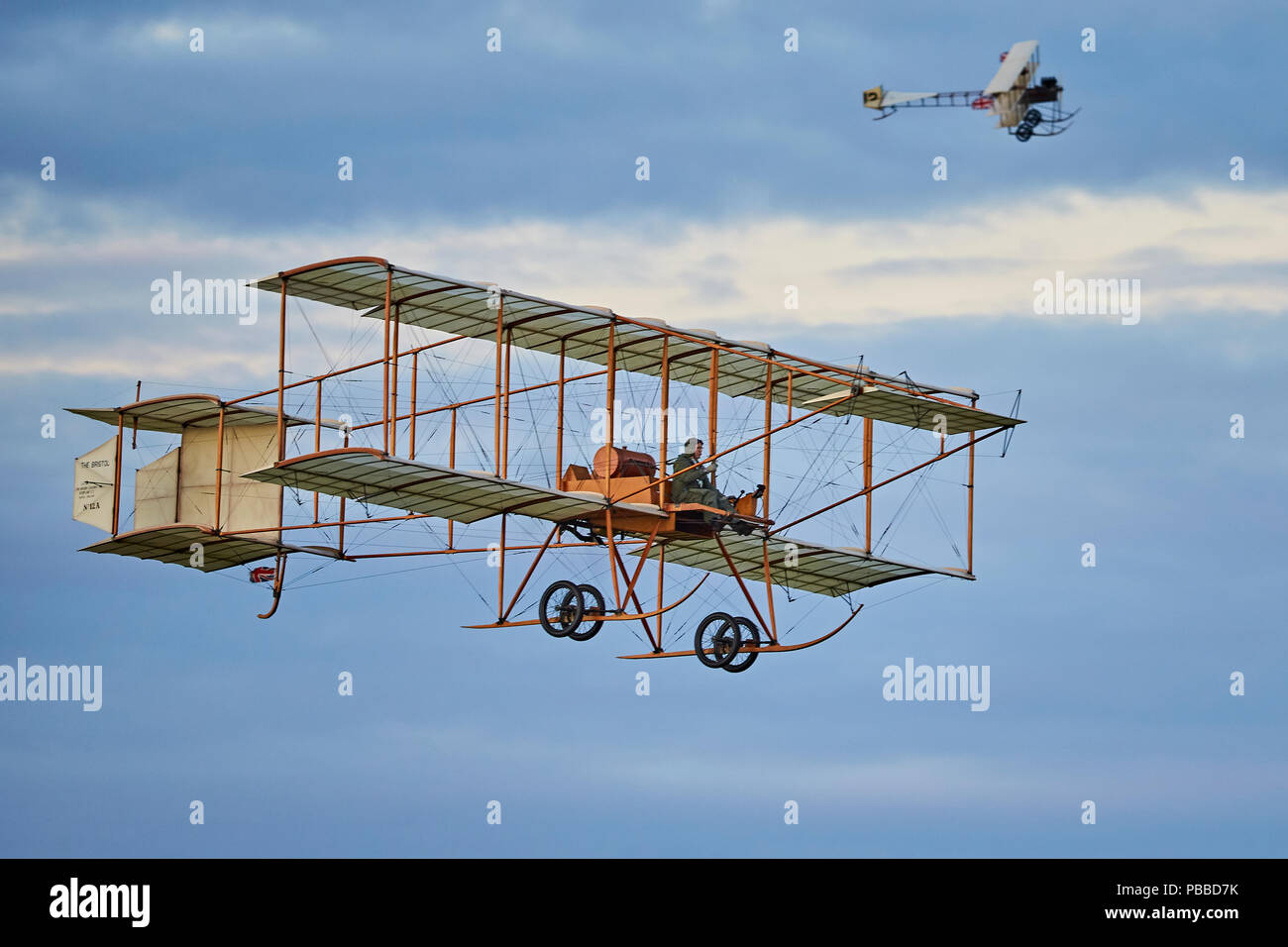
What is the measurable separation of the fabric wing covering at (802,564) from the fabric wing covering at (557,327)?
2.94 meters

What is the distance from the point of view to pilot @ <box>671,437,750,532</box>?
46.5 meters

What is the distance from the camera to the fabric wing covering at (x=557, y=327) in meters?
45.7

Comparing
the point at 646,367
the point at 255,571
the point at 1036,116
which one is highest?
the point at 1036,116

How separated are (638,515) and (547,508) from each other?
1676 mm

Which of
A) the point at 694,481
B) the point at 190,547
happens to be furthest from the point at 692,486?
the point at 190,547

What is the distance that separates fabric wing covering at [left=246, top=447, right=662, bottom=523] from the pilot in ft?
2.16

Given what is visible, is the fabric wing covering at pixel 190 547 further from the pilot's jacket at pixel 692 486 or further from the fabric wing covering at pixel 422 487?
the pilot's jacket at pixel 692 486

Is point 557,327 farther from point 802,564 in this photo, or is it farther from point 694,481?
point 802,564

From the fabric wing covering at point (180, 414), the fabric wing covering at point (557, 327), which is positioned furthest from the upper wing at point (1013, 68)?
the fabric wing covering at point (180, 414)

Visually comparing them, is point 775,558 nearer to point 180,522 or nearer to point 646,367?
point 646,367

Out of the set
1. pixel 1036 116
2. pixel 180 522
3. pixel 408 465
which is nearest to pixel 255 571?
pixel 180 522

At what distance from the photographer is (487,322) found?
48.2 m

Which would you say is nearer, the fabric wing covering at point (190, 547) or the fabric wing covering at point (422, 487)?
the fabric wing covering at point (422, 487)
